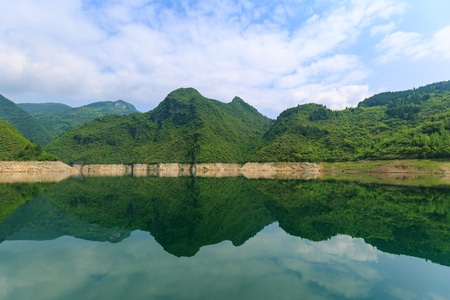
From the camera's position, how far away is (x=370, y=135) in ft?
476

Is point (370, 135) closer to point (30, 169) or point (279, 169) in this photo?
point (279, 169)

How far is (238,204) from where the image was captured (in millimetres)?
34344

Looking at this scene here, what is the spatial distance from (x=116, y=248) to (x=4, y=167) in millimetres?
116277

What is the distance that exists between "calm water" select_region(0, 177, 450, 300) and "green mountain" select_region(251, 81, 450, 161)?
301 feet

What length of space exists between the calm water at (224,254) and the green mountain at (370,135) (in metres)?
91.7

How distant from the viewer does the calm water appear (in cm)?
1088

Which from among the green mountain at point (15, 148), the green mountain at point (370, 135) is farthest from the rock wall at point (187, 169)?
the green mountain at point (370, 135)

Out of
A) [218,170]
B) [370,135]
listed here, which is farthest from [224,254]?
[370,135]

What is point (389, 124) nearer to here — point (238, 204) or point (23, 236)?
point (238, 204)

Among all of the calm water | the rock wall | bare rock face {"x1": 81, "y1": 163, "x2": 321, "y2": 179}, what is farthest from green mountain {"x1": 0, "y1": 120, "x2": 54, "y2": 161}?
the calm water

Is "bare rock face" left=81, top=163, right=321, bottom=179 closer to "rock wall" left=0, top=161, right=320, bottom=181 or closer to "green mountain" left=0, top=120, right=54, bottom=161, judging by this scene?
"rock wall" left=0, top=161, right=320, bottom=181

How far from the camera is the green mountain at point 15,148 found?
108431mm

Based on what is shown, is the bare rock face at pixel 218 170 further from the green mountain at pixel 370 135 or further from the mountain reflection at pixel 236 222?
the mountain reflection at pixel 236 222

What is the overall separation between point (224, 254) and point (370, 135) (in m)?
150
